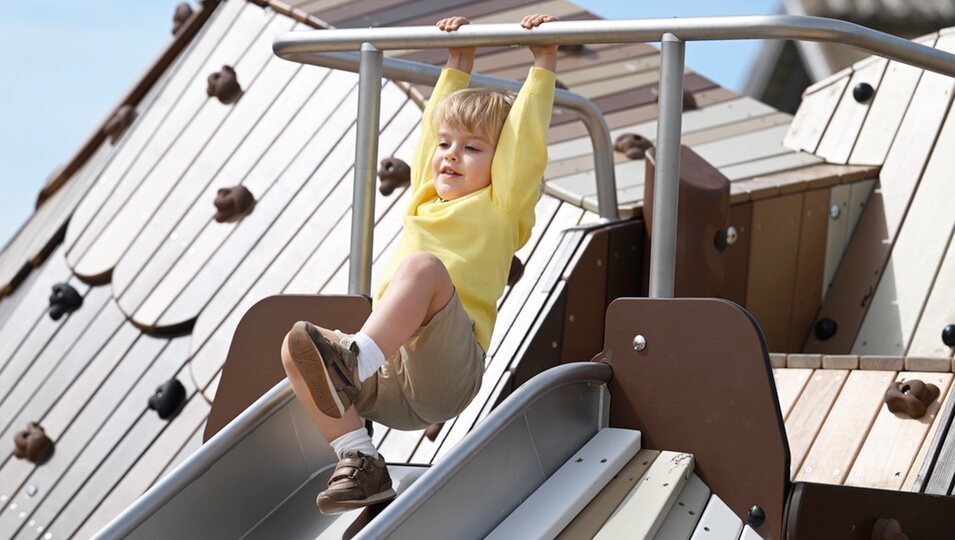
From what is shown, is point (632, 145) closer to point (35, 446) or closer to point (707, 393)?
point (35, 446)

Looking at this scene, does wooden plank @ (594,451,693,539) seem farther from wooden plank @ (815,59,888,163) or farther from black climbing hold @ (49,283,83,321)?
black climbing hold @ (49,283,83,321)

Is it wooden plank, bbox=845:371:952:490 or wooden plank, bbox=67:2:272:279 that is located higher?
wooden plank, bbox=845:371:952:490

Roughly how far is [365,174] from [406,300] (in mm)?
653

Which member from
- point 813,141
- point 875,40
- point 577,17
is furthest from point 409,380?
point 577,17

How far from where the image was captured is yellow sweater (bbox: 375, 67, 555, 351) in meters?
2.91

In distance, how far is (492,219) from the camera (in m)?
2.96

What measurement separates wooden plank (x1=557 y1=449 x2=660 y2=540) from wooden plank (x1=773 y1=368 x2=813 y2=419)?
1.23 meters

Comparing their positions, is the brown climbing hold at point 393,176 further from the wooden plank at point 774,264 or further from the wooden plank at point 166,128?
the wooden plank at point 166,128

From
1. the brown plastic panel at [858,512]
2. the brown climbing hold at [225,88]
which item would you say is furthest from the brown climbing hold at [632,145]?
the brown plastic panel at [858,512]

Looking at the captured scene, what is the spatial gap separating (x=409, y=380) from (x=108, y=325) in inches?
115

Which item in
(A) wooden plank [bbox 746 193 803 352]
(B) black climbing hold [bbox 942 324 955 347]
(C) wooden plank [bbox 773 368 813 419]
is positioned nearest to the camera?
(C) wooden plank [bbox 773 368 813 419]

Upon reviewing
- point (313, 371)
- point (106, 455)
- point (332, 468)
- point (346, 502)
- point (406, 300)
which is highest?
point (406, 300)

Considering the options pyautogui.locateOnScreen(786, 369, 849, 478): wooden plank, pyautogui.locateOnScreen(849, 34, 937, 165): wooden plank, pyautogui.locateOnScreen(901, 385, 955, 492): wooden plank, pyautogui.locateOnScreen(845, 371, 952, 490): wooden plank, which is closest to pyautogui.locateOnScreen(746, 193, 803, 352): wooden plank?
pyautogui.locateOnScreen(849, 34, 937, 165): wooden plank

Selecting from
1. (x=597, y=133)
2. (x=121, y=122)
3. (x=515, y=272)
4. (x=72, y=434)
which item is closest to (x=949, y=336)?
(x=597, y=133)
